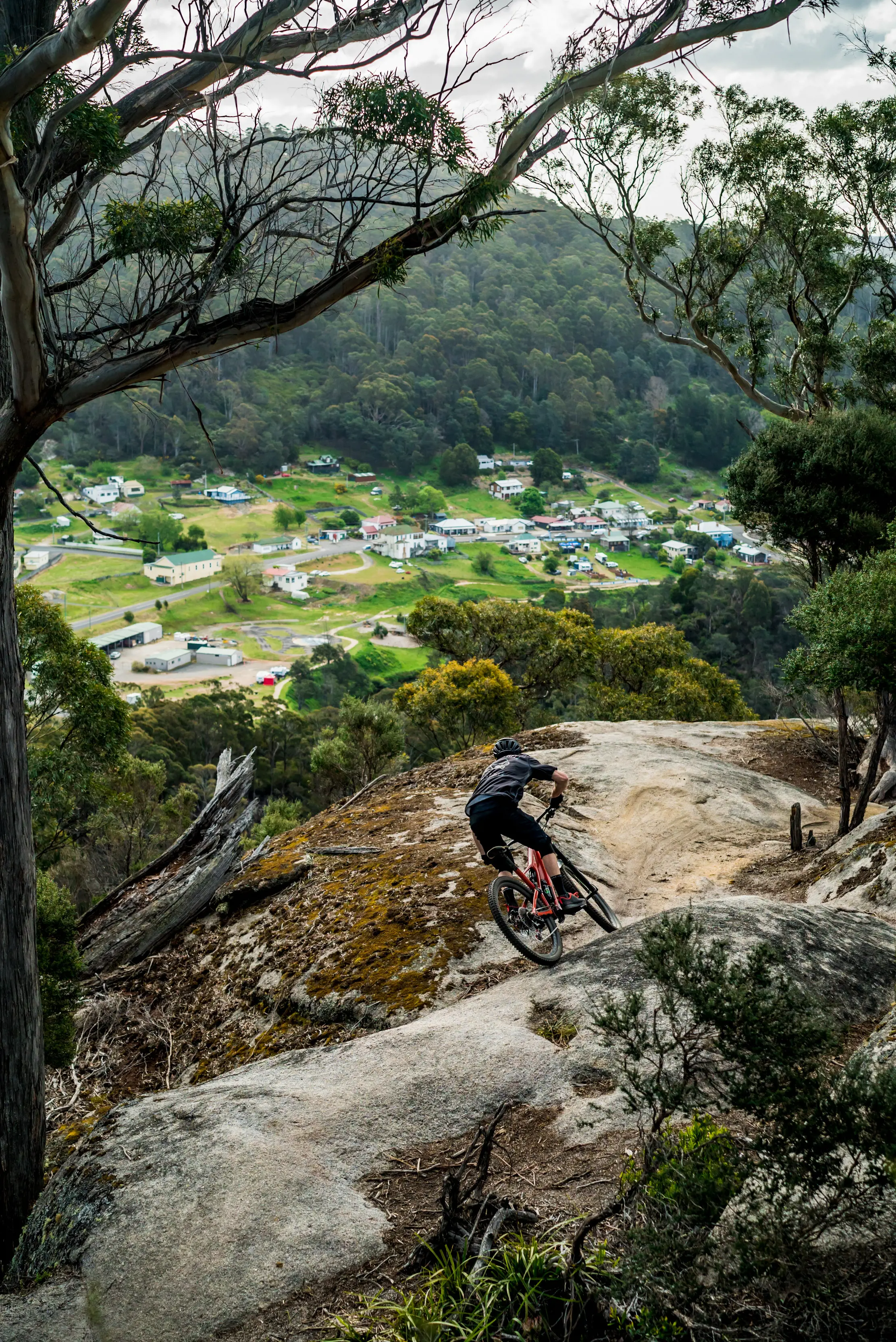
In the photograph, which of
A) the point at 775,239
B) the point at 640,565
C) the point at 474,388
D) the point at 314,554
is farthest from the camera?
the point at 474,388

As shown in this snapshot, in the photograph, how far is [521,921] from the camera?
731cm

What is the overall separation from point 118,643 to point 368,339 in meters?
64.3

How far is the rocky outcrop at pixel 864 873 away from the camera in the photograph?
8.38 meters

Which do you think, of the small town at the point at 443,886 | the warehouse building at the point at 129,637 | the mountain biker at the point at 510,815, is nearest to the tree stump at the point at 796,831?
the small town at the point at 443,886

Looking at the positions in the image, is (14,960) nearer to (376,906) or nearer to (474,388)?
(376,906)

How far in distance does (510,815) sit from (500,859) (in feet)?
1.34

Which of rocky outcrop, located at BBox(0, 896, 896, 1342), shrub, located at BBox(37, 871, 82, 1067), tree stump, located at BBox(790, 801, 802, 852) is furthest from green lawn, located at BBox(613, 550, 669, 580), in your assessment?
rocky outcrop, located at BBox(0, 896, 896, 1342)

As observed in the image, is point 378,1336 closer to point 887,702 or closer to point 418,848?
point 418,848

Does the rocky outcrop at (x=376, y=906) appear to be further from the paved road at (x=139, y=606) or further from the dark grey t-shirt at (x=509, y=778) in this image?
the paved road at (x=139, y=606)

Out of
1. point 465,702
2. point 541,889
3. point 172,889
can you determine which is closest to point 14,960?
point 541,889

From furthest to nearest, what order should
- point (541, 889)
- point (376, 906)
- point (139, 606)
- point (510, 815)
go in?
point (139, 606) → point (376, 906) → point (541, 889) → point (510, 815)

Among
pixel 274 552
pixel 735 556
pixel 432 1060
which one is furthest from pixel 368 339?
pixel 432 1060

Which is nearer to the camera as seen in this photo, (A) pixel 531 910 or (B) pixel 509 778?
(B) pixel 509 778

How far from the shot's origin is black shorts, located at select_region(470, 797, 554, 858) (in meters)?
7.04
